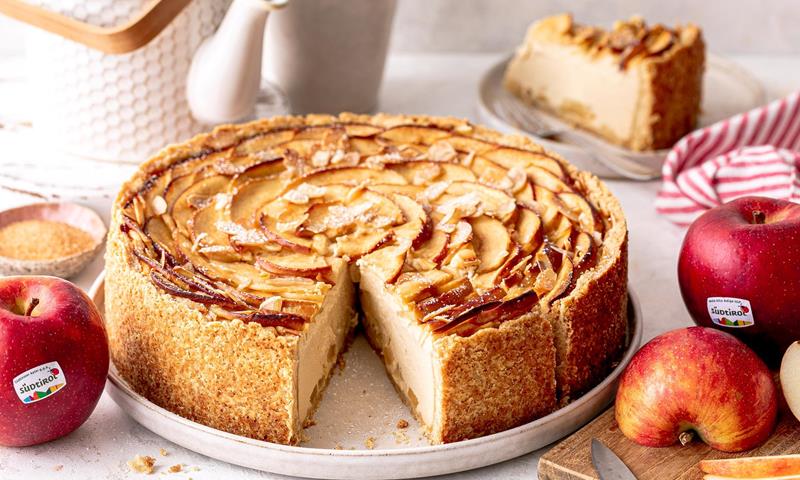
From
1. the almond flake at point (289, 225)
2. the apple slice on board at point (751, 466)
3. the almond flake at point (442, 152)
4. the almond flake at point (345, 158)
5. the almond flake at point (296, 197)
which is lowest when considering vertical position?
the apple slice on board at point (751, 466)

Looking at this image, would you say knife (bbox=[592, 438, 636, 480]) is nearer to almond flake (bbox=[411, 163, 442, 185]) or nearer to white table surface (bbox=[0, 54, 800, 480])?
white table surface (bbox=[0, 54, 800, 480])

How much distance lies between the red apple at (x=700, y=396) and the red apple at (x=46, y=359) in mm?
1000

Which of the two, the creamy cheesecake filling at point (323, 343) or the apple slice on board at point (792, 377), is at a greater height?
the apple slice on board at point (792, 377)

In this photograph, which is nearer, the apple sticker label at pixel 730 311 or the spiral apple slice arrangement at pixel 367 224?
the spiral apple slice arrangement at pixel 367 224

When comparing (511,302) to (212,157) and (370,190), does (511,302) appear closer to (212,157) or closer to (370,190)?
(370,190)

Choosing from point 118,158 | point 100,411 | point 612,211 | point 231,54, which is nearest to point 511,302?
point 612,211

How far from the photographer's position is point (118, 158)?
279cm

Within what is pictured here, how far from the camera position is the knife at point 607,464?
1865mm

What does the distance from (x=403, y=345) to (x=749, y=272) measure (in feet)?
2.34

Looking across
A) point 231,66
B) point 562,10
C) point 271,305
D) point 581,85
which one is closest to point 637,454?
point 271,305

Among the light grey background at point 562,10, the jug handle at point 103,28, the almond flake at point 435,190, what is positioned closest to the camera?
the almond flake at point 435,190

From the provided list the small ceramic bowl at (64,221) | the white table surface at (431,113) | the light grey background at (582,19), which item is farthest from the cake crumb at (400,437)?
the light grey background at (582,19)

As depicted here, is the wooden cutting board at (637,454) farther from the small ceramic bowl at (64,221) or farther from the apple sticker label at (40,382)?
the small ceramic bowl at (64,221)

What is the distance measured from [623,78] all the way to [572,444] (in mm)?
1582
